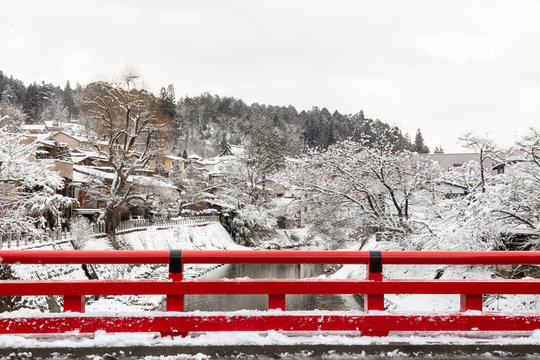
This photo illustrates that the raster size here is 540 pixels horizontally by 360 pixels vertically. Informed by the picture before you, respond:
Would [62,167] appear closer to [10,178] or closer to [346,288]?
[10,178]

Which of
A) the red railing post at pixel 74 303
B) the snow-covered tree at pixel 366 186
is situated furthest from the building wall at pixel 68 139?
the red railing post at pixel 74 303

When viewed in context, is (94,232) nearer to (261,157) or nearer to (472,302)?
(261,157)

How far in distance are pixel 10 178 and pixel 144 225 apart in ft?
58.1

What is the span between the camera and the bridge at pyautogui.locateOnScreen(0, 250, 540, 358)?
3998mm

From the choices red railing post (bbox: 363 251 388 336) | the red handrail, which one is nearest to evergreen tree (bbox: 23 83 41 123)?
the red handrail

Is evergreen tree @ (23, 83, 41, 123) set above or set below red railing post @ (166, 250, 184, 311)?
above

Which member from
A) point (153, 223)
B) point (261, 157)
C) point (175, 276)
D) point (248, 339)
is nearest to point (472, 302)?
point (248, 339)

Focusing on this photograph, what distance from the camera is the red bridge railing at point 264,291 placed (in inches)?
157

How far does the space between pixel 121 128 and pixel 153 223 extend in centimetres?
1138

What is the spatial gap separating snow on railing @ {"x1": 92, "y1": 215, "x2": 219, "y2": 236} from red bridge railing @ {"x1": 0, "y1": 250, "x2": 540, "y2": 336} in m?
27.0

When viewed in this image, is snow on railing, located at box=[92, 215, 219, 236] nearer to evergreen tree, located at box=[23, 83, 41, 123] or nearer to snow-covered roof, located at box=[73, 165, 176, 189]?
snow-covered roof, located at box=[73, 165, 176, 189]

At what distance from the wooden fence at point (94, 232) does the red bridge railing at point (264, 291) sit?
770 inches

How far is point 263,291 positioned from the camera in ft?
13.4

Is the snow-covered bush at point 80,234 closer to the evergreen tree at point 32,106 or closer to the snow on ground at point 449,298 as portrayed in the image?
the snow on ground at point 449,298
